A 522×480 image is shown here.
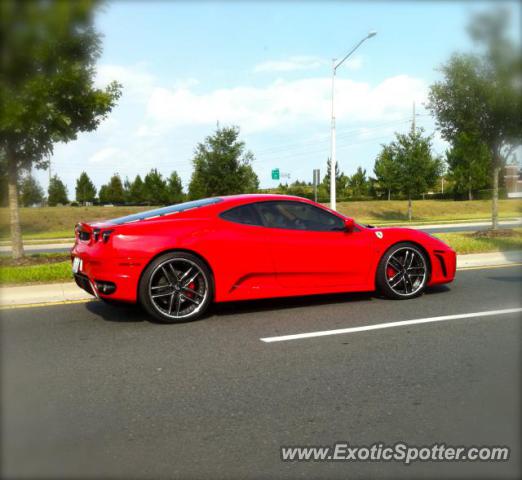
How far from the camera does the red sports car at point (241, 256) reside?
5820mm

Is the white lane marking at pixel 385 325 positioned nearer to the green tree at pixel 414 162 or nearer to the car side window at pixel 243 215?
the car side window at pixel 243 215

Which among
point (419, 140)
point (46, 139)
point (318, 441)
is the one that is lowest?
point (318, 441)

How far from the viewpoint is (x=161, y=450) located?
3029mm

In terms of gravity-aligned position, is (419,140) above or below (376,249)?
above

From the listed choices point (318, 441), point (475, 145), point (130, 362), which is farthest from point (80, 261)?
point (475, 145)

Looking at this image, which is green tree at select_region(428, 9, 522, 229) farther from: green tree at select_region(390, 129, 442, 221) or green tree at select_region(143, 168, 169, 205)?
green tree at select_region(143, 168, 169, 205)

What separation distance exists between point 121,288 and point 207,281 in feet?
2.97

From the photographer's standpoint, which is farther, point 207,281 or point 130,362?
point 207,281

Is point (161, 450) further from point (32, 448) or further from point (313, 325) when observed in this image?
point (313, 325)

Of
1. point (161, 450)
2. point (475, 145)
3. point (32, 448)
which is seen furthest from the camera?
point (475, 145)

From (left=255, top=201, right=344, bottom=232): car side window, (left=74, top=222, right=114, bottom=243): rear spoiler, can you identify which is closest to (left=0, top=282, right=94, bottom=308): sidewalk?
(left=74, top=222, right=114, bottom=243): rear spoiler

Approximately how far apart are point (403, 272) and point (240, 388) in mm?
3709

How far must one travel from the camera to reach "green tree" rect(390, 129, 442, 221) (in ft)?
120

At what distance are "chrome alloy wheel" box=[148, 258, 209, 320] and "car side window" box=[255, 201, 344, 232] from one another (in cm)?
108
